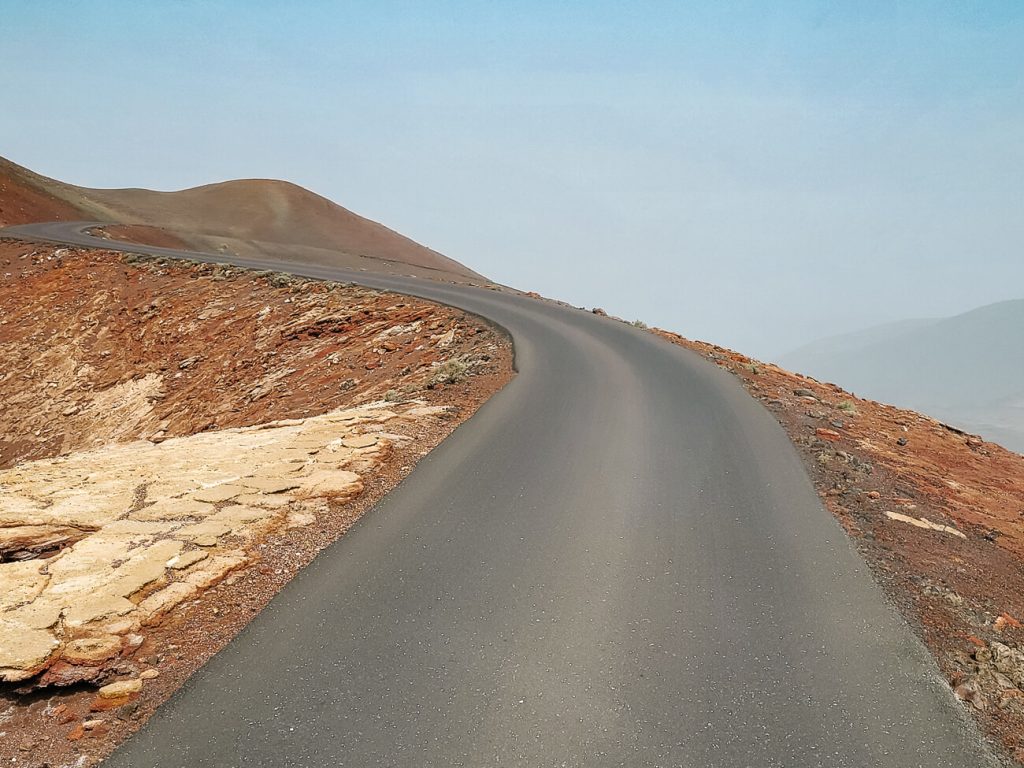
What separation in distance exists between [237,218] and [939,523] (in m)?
71.3

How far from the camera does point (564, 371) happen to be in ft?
41.4

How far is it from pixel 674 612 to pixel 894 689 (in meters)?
1.61

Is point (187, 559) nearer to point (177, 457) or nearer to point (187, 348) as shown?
point (177, 457)

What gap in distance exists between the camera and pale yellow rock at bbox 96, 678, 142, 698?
4.07m

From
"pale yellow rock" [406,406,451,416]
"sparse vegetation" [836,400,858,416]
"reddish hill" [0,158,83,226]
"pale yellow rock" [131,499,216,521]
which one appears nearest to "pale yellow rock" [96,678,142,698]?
"pale yellow rock" [131,499,216,521]

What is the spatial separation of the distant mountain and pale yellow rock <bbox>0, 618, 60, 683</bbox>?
38.0 meters

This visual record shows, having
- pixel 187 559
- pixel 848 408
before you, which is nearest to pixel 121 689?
pixel 187 559

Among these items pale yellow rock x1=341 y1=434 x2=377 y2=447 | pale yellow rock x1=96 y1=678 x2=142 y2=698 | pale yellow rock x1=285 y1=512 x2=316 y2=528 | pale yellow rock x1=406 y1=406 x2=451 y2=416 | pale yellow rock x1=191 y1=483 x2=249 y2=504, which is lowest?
pale yellow rock x1=96 y1=678 x2=142 y2=698

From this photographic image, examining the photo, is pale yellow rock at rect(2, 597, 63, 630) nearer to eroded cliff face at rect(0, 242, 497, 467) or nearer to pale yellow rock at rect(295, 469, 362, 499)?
pale yellow rock at rect(295, 469, 362, 499)

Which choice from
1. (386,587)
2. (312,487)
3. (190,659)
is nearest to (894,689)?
(386,587)

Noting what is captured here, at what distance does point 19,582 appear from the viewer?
16.4ft

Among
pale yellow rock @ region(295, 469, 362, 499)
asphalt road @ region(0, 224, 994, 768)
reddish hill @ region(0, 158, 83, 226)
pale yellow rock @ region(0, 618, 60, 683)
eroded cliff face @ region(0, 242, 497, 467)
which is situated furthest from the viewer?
reddish hill @ region(0, 158, 83, 226)

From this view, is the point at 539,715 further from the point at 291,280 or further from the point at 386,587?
the point at 291,280

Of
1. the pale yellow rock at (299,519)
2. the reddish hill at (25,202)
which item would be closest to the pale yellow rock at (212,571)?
the pale yellow rock at (299,519)
